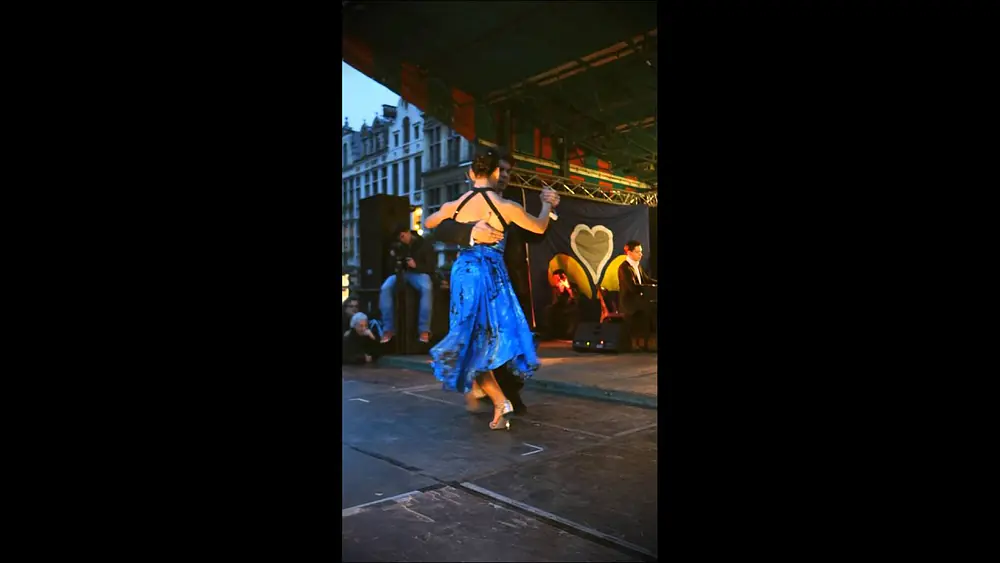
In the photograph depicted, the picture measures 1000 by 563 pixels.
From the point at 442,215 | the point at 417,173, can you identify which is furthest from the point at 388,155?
the point at 442,215

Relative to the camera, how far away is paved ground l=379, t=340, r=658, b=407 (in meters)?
5.73

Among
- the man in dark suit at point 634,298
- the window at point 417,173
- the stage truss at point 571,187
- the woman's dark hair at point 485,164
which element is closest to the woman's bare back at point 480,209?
the woman's dark hair at point 485,164

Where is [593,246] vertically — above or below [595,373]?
above

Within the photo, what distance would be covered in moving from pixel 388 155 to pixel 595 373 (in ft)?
115

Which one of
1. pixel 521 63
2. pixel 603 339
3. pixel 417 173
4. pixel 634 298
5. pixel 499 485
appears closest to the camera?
pixel 499 485

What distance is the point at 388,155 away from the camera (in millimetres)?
39719

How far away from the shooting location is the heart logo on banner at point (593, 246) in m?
12.0

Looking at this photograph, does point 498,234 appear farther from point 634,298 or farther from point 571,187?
point 571,187

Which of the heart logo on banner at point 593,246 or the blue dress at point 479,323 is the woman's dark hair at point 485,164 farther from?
the heart logo on banner at point 593,246
